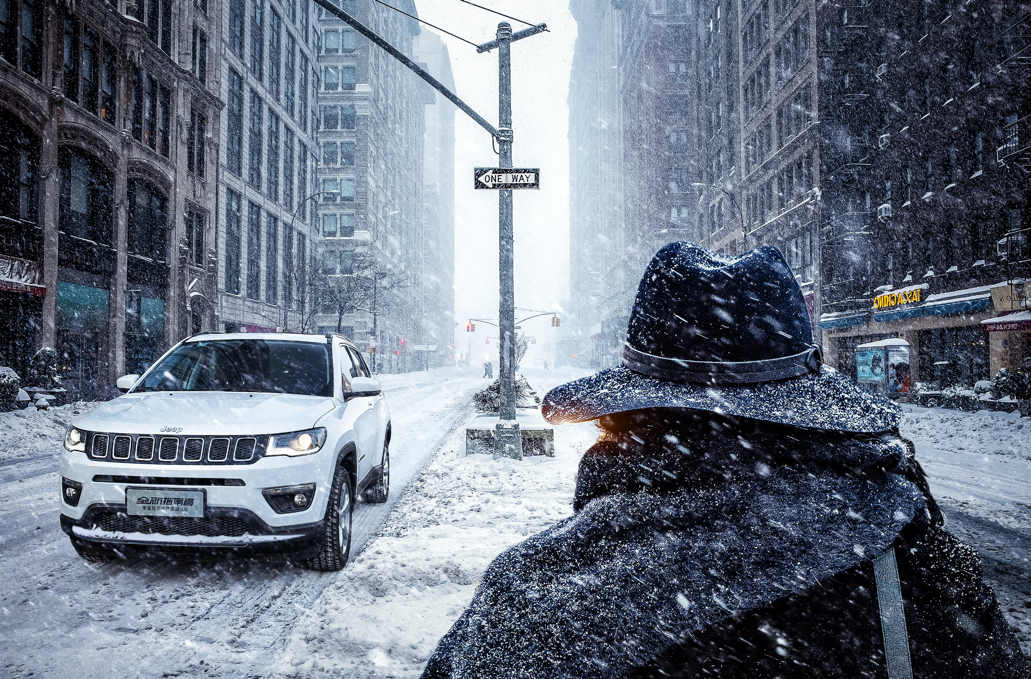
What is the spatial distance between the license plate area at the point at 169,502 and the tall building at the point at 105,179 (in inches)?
765

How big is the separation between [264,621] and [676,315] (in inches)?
138

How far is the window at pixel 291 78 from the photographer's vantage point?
154 ft

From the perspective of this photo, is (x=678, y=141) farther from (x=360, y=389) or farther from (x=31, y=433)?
(x=360, y=389)

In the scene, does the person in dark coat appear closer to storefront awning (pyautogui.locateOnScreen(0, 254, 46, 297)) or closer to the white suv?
the white suv

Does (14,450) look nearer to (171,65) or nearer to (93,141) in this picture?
(93,141)

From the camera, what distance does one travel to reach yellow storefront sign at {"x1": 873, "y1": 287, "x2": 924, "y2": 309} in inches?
1006

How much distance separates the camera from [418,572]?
434cm

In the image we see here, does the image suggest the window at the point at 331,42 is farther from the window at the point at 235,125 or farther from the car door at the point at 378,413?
the car door at the point at 378,413

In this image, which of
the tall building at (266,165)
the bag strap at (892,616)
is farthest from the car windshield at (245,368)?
the tall building at (266,165)

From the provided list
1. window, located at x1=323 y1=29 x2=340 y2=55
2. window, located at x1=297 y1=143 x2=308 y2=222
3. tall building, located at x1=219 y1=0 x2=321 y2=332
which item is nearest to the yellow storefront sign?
tall building, located at x1=219 y1=0 x2=321 y2=332

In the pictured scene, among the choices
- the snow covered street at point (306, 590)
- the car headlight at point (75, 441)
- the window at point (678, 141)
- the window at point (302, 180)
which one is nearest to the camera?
the snow covered street at point (306, 590)

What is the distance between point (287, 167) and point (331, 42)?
80.8ft

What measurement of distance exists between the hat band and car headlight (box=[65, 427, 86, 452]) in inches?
178

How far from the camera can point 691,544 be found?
3.41 ft
